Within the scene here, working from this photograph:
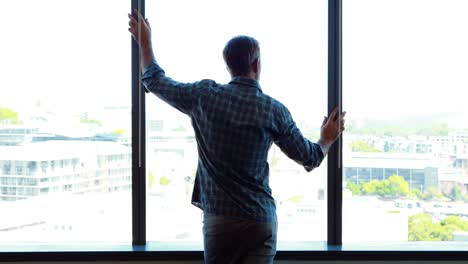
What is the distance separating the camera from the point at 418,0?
216 centimetres

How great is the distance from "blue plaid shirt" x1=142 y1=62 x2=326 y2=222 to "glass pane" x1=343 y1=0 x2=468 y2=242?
566 mm

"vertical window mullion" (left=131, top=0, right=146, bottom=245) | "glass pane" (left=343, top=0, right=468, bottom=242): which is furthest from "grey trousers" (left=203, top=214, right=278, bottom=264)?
"glass pane" (left=343, top=0, right=468, bottom=242)

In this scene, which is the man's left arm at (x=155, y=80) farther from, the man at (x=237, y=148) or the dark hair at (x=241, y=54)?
the dark hair at (x=241, y=54)

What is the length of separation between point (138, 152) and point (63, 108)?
1.28 feet

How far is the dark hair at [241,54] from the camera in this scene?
1.71 metres

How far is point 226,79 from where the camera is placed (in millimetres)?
2150

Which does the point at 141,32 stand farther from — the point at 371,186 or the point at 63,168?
the point at 371,186

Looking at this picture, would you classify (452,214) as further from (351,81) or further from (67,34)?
(67,34)

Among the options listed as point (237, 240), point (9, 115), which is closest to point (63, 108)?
point (9, 115)

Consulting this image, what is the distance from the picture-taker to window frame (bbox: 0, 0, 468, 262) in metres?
2.08

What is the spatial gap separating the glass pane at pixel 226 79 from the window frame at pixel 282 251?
4 centimetres

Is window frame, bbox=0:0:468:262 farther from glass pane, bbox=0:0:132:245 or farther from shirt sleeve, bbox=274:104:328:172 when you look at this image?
shirt sleeve, bbox=274:104:328:172

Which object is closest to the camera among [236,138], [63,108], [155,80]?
[236,138]

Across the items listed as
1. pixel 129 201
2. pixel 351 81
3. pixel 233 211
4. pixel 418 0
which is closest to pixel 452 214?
pixel 351 81
